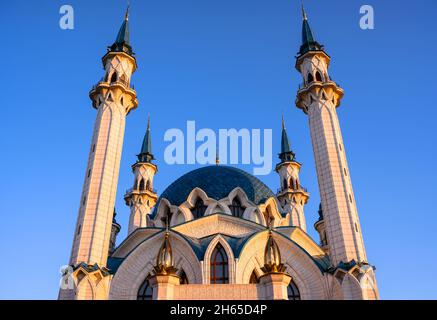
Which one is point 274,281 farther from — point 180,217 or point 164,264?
point 180,217

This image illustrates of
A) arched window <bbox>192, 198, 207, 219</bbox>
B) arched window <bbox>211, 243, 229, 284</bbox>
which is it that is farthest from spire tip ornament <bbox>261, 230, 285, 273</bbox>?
arched window <bbox>192, 198, 207, 219</bbox>

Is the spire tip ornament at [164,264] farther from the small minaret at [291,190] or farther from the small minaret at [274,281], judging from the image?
the small minaret at [291,190]

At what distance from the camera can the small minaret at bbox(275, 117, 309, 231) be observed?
102 ft

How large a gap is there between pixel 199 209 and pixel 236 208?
2347 millimetres

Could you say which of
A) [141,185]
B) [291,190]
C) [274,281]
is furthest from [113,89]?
[291,190]

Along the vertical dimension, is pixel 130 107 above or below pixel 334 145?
above

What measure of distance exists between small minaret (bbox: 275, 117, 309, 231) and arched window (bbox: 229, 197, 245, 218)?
19.1ft

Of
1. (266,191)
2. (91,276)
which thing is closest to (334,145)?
(266,191)

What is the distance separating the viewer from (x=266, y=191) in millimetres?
27609

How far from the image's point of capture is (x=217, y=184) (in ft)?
87.2
